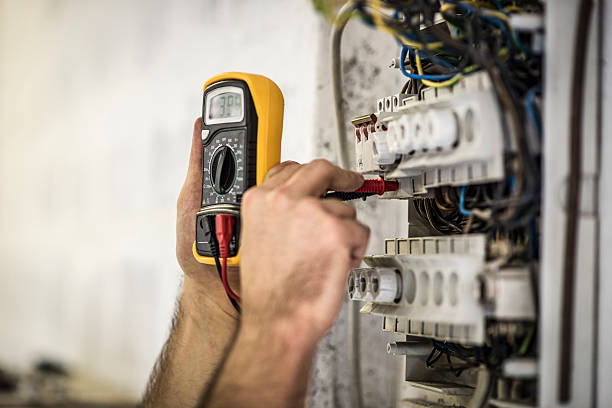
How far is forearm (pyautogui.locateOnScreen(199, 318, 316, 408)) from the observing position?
26.2 inches

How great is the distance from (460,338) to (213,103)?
48 centimetres

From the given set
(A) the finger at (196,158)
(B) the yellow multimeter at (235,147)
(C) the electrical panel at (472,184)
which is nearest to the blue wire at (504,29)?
(C) the electrical panel at (472,184)

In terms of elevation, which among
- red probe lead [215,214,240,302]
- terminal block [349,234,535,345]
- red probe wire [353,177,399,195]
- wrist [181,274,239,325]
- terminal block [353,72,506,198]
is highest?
terminal block [353,72,506,198]

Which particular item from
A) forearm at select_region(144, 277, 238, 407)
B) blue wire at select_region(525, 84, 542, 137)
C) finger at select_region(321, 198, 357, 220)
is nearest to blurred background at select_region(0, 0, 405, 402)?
forearm at select_region(144, 277, 238, 407)

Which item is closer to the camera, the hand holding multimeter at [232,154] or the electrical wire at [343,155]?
the hand holding multimeter at [232,154]

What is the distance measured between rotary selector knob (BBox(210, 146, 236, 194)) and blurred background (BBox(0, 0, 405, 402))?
32 centimetres

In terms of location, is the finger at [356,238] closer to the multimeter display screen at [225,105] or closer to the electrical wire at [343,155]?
the multimeter display screen at [225,105]

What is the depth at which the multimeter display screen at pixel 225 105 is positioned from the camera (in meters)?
0.89

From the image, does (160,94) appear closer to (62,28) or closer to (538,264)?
(62,28)

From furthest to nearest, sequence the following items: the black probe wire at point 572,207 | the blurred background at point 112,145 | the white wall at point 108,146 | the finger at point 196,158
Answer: the white wall at point 108,146
the blurred background at point 112,145
the finger at point 196,158
the black probe wire at point 572,207

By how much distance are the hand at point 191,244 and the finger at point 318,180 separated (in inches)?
13.1

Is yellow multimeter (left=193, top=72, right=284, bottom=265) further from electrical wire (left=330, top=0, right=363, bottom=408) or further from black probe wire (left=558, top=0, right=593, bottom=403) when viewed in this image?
black probe wire (left=558, top=0, right=593, bottom=403)

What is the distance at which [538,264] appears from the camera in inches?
24.2

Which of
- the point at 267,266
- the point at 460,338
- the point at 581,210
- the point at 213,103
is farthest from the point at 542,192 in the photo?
the point at 213,103
